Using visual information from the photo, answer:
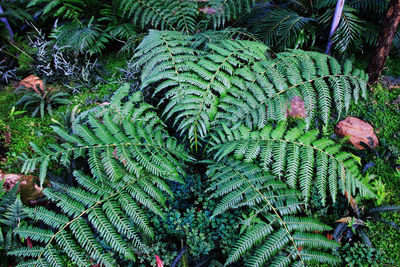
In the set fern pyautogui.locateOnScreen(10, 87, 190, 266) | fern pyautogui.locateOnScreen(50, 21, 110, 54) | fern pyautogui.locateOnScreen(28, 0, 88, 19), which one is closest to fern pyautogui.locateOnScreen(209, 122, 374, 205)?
fern pyautogui.locateOnScreen(10, 87, 190, 266)

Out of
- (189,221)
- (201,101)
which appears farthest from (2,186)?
(201,101)

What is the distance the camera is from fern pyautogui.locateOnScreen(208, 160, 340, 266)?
1.84 metres

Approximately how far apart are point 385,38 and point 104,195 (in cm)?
340

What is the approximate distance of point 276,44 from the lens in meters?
3.46

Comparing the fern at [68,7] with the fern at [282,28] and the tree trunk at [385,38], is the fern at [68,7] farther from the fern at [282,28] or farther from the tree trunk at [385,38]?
the tree trunk at [385,38]

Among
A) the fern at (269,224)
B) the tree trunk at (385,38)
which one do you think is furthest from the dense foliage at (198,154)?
the tree trunk at (385,38)

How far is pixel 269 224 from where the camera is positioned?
6.44ft

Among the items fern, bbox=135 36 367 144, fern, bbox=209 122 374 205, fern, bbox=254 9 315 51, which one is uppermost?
fern, bbox=254 9 315 51

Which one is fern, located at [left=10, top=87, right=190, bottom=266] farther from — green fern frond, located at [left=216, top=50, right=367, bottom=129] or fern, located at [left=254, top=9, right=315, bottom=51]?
fern, located at [left=254, top=9, right=315, bottom=51]

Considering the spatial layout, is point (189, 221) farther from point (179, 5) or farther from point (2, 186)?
point (179, 5)

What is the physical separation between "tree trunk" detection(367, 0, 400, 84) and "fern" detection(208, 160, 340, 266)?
7.14 ft

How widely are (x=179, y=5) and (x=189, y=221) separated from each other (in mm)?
2813

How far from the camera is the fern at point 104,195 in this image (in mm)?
1853

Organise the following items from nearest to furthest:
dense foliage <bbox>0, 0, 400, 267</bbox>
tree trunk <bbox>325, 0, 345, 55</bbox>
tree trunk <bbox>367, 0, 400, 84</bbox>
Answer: dense foliage <bbox>0, 0, 400, 267</bbox>, tree trunk <bbox>367, 0, 400, 84</bbox>, tree trunk <bbox>325, 0, 345, 55</bbox>
